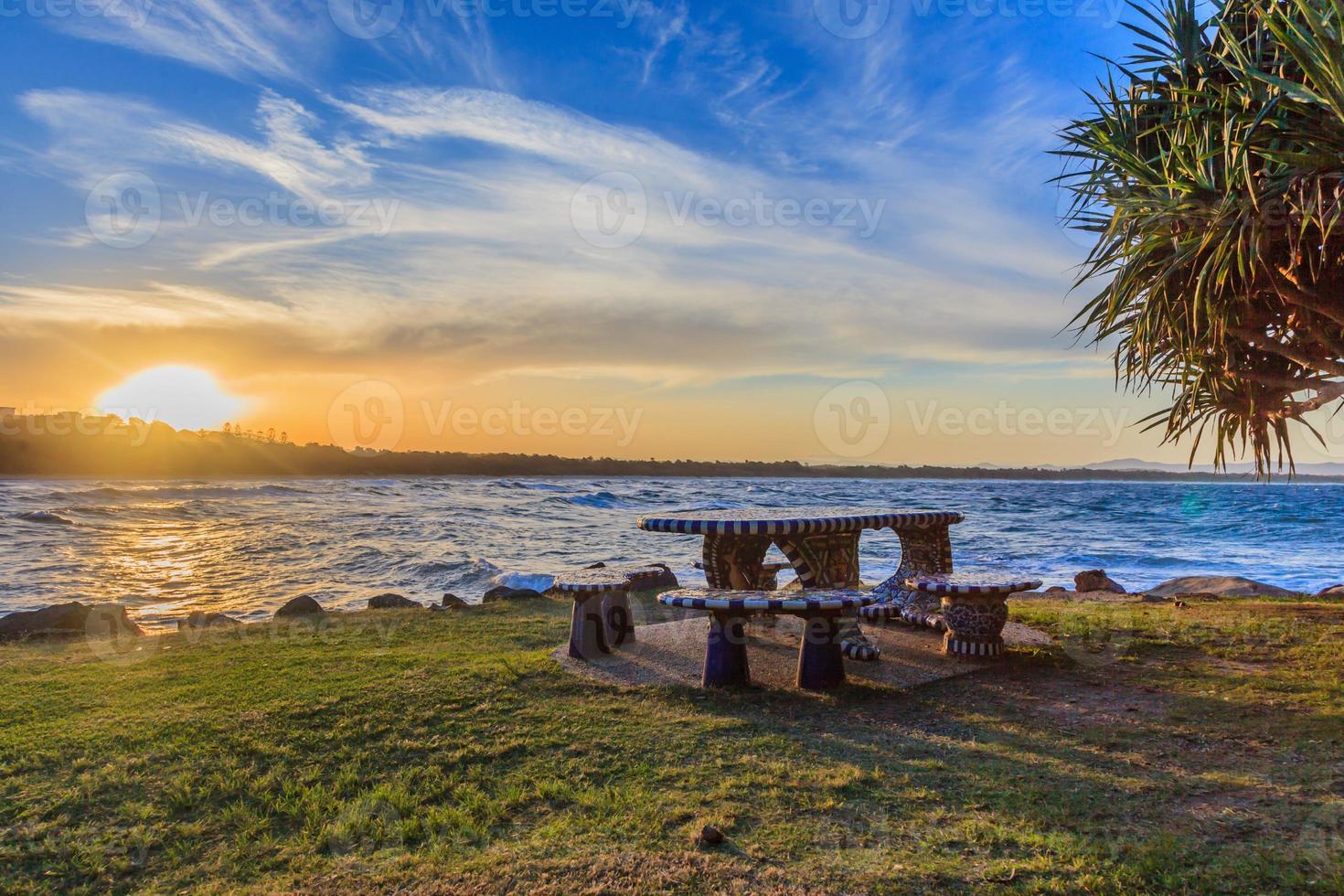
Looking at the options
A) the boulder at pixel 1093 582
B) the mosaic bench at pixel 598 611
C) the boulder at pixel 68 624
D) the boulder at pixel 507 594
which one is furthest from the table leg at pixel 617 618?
the boulder at pixel 1093 582

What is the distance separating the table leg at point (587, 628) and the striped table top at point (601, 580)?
137 millimetres

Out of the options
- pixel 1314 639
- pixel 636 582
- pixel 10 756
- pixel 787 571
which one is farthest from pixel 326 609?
pixel 1314 639

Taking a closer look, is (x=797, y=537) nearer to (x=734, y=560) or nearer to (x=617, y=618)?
(x=734, y=560)

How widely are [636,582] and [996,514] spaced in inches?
1077

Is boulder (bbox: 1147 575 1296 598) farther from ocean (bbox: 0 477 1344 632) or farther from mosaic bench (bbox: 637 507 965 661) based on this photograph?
mosaic bench (bbox: 637 507 965 661)

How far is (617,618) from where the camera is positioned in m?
6.33

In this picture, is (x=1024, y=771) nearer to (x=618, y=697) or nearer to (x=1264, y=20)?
(x=618, y=697)

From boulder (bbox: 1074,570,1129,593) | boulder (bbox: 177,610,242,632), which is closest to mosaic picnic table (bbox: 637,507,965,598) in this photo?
boulder (bbox: 177,610,242,632)

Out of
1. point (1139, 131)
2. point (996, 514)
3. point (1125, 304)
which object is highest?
point (1139, 131)

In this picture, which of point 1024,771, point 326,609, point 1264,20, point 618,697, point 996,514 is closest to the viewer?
point 1024,771

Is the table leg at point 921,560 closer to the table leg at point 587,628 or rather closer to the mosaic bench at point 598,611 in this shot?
the mosaic bench at point 598,611

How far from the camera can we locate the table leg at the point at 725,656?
16.7ft

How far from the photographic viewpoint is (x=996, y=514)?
30500mm

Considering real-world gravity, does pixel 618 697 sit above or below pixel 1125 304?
below
